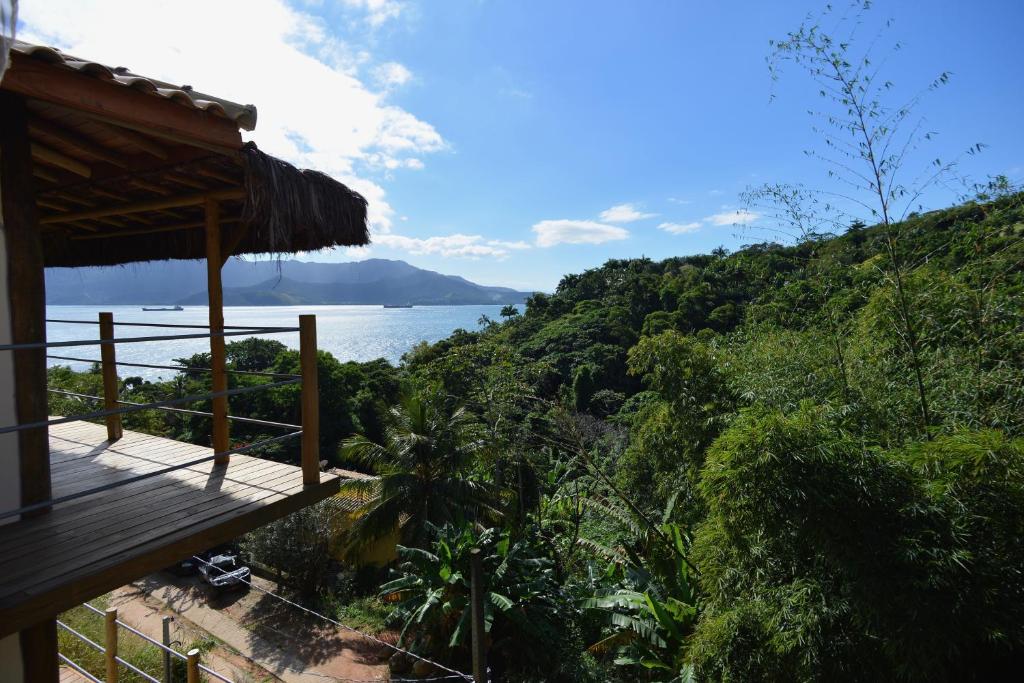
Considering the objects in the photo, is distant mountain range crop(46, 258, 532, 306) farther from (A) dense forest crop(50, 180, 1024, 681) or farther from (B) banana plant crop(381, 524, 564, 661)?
(B) banana plant crop(381, 524, 564, 661)

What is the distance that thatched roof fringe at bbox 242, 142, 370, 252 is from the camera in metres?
2.57

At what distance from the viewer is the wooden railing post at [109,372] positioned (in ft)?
12.6

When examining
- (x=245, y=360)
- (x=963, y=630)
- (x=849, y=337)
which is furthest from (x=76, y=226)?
(x=245, y=360)

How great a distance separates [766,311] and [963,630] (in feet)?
22.0

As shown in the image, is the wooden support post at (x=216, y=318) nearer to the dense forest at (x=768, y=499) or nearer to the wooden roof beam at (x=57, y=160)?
the wooden roof beam at (x=57, y=160)

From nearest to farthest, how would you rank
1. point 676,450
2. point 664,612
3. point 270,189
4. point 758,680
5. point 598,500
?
point 270,189
point 758,680
point 664,612
point 676,450
point 598,500

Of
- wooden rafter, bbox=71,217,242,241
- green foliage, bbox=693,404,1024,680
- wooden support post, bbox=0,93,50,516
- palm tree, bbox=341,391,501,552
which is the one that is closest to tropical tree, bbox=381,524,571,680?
palm tree, bbox=341,391,501,552

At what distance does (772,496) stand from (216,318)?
12.8 ft

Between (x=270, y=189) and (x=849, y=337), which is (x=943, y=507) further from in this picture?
(x=270, y=189)

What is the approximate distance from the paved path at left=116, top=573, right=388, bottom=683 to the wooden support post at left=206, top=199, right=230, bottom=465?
6001 millimetres

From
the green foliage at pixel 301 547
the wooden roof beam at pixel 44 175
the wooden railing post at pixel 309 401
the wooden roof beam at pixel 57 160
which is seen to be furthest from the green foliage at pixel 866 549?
the green foliage at pixel 301 547

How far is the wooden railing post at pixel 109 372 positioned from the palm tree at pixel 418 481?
5.46 m

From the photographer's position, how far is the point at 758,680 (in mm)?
4184

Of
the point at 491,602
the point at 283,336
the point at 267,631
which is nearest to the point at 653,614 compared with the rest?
the point at 491,602
